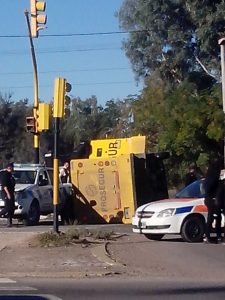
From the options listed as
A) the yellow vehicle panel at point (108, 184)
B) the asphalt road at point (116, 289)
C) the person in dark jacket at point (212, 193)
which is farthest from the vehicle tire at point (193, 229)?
the yellow vehicle panel at point (108, 184)

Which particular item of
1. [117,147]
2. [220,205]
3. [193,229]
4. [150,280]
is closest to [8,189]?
[117,147]

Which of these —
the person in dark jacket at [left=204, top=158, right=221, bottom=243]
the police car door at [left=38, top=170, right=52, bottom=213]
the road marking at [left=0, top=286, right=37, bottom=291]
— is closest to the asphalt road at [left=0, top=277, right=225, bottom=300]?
the road marking at [left=0, top=286, right=37, bottom=291]

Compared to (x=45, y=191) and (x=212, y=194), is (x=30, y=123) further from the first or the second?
(x=212, y=194)

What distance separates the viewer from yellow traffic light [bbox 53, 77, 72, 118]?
18906 mm

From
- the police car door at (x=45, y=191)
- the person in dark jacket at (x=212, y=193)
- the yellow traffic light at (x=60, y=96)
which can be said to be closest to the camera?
the yellow traffic light at (x=60, y=96)

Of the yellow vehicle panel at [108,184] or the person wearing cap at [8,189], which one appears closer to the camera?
the person wearing cap at [8,189]

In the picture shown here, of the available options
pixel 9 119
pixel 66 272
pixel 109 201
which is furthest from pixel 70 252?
pixel 9 119

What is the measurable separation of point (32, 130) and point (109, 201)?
6035 millimetres

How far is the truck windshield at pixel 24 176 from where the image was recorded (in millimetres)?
28516

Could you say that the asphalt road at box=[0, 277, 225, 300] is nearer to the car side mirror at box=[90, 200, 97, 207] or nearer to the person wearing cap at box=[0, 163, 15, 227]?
the person wearing cap at box=[0, 163, 15, 227]

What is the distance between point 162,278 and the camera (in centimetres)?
1444

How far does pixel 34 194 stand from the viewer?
27797 mm

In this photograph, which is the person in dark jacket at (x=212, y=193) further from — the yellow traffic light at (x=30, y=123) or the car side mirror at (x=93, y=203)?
the yellow traffic light at (x=30, y=123)

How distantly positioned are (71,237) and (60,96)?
120 inches
